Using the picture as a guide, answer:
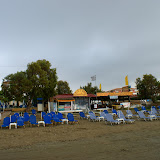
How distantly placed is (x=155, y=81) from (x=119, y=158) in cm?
2686

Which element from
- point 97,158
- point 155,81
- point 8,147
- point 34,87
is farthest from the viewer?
point 155,81

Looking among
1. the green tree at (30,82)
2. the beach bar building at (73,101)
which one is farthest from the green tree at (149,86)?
the green tree at (30,82)

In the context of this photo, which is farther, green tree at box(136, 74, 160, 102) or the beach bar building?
green tree at box(136, 74, 160, 102)

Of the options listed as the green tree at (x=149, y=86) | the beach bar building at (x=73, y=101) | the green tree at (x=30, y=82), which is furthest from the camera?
the green tree at (x=149, y=86)

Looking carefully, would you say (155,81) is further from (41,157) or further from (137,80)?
(41,157)

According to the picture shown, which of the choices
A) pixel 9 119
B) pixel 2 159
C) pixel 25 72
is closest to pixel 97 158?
pixel 2 159

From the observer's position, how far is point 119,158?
414 centimetres

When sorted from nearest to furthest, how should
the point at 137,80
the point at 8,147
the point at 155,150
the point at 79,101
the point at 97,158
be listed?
the point at 97,158 → the point at 155,150 → the point at 8,147 → the point at 79,101 → the point at 137,80

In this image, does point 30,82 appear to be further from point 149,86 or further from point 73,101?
point 149,86

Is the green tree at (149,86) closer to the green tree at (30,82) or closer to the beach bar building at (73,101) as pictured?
the beach bar building at (73,101)

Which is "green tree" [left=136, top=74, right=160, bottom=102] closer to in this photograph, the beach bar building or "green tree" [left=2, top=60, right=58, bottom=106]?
the beach bar building

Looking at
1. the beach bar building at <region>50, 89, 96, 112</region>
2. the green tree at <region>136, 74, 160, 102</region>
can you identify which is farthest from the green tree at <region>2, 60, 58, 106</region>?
the green tree at <region>136, 74, 160, 102</region>

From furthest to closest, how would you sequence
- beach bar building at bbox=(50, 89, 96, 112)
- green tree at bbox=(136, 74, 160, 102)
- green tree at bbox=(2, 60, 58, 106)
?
green tree at bbox=(136, 74, 160, 102) → beach bar building at bbox=(50, 89, 96, 112) → green tree at bbox=(2, 60, 58, 106)

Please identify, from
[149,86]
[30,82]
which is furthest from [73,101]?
[149,86]
